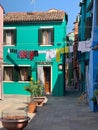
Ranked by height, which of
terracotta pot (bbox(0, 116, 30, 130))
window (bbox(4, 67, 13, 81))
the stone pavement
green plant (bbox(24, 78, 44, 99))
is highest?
window (bbox(4, 67, 13, 81))

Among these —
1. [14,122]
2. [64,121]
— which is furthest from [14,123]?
[64,121]

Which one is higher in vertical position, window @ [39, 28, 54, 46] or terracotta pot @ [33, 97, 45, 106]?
window @ [39, 28, 54, 46]

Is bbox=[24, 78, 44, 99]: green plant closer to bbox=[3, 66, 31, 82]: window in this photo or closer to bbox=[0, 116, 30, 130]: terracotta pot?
bbox=[3, 66, 31, 82]: window

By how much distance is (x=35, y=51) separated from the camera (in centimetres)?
3456

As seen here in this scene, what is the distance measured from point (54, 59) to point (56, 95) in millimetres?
2871

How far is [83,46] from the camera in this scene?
26.2 meters

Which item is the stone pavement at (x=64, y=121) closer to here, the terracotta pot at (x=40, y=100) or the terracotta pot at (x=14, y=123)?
the terracotta pot at (x=14, y=123)

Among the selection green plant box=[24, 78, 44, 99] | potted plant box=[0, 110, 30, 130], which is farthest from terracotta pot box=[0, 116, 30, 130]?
green plant box=[24, 78, 44, 99]

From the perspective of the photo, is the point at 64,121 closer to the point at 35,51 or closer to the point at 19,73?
the point at 35,51

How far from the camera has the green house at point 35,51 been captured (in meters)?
34.4

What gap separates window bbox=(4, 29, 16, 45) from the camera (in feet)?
116

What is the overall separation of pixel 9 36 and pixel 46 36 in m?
3.16

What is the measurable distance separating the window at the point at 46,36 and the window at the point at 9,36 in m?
2.29

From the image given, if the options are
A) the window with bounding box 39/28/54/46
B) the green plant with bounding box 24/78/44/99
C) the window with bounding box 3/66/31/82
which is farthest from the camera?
the window with bounding box 3/66/31/82
